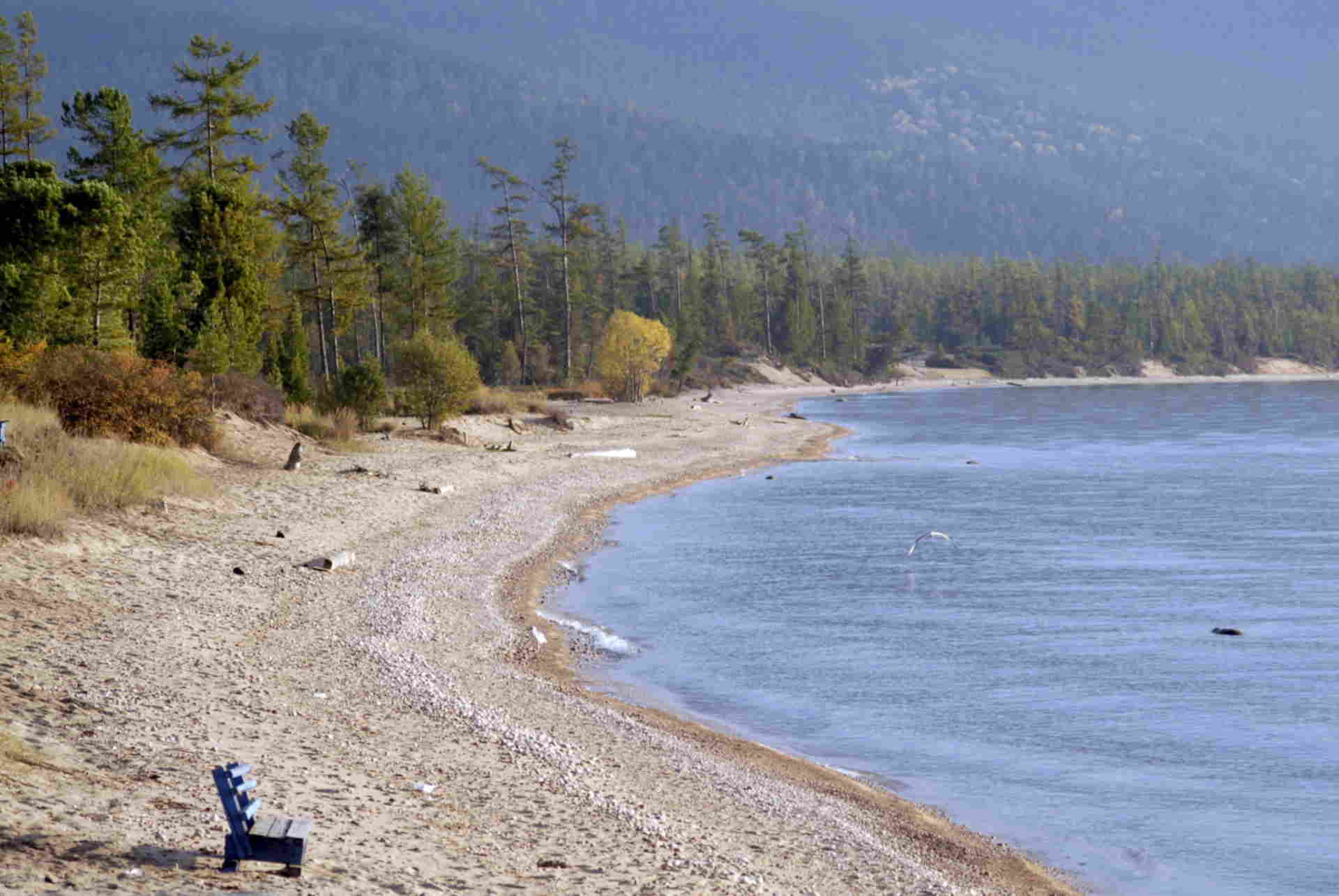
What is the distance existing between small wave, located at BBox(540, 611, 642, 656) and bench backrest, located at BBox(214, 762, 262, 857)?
10957 mm

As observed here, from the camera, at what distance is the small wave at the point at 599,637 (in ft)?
64.7

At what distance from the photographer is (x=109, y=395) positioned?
26984mm

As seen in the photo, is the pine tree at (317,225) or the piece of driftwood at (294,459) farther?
the pine tree at (317,225)

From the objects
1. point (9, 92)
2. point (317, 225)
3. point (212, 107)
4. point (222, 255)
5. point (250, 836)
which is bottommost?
point (250, 836)

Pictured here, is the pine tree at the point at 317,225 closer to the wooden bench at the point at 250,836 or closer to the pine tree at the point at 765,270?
the wooden bench at the point at 250,836

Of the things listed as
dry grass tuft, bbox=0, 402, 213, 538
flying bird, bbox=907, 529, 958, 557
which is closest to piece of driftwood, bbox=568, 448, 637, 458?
flying bird, bbox=907, 529, 958, 557

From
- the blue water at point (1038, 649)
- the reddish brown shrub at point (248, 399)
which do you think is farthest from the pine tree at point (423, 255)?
the reddish brown shrub at point (248, 399)

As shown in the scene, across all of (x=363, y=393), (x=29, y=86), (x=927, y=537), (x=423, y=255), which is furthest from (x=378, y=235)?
(x=927, y=537)

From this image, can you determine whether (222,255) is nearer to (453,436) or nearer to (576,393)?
(453,436)

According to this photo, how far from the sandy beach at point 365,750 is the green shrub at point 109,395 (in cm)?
438

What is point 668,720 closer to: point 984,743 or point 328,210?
point 984,743

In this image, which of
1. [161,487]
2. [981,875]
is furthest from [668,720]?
[161,487]

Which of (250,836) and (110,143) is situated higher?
(110,143)

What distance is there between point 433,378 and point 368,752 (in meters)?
35.3
